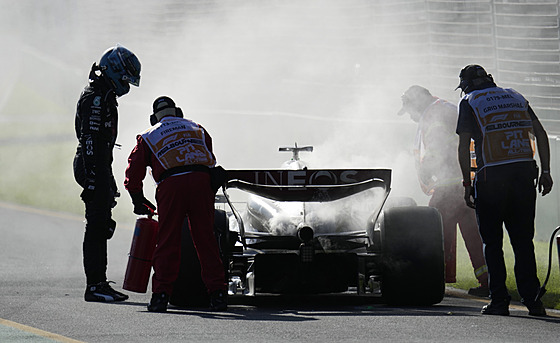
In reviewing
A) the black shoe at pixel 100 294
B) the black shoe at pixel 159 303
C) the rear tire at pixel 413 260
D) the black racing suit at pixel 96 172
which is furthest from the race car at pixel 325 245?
the black racing suit at pixel 96 172

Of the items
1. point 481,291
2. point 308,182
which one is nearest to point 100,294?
point 308,182

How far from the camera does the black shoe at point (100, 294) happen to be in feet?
25.9

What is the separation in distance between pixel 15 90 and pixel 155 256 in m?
21.0

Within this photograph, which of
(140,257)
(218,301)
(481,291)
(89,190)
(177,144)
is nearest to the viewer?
(218,301)

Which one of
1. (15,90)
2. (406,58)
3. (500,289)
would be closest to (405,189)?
(406,58)

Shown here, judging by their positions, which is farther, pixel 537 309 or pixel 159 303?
pixel 159 303

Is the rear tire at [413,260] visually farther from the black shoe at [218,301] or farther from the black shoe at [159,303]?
the black shoe at [159,303]

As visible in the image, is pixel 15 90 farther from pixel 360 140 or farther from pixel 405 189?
pixel 405 189

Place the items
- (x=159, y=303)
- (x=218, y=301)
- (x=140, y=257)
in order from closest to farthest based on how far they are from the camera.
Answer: (x=159, y=303) → (x=218, y=301) → (x=140, y=257)

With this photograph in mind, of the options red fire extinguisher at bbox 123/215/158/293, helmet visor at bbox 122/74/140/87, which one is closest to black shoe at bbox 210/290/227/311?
red fire extinguisher at bbox 123/215/158/293

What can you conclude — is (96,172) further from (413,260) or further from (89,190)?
(413,260)

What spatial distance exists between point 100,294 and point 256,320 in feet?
5.89

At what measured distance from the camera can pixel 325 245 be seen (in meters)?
7.70

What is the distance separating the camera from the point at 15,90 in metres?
27.1
